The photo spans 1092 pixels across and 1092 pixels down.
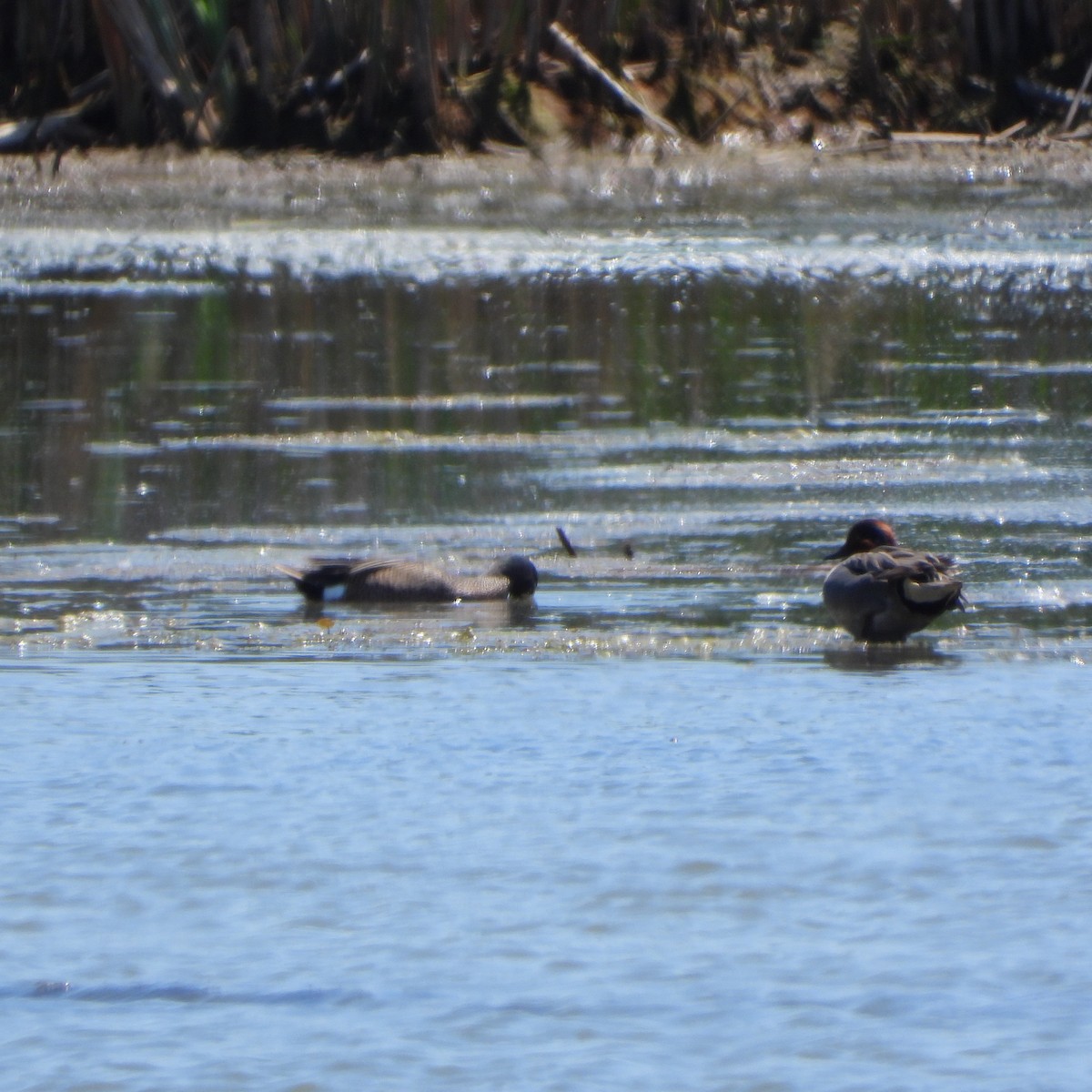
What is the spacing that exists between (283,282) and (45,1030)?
51.1 feet

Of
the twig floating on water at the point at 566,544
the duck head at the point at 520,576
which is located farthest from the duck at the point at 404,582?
the twig floating on water at the point at 566,544

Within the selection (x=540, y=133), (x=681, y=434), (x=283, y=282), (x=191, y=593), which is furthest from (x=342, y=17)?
(x=191, y=593)

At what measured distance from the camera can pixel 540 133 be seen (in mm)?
30219

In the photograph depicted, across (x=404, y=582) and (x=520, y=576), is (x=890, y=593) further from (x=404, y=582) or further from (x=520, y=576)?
(x=404, y=582)

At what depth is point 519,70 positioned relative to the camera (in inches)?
1230

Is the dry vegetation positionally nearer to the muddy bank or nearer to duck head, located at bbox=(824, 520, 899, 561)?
the muddy bank

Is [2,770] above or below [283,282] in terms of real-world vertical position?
below

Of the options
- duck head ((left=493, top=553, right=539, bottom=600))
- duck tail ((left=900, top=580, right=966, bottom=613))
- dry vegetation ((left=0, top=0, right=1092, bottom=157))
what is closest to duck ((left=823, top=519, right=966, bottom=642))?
duck tail ((left=900, top=580, right=966, bottom=613))

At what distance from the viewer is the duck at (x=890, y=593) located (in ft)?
21.4

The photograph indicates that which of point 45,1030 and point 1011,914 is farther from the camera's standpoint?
point 1011,914

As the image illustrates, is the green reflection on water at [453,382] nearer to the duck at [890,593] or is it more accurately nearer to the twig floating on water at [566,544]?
the twig floating on water at [566,544]

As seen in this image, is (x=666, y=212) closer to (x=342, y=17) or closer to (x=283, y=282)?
(x=342, y=17)

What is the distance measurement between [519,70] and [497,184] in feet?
11.4

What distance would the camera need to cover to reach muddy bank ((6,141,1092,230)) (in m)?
25.6
